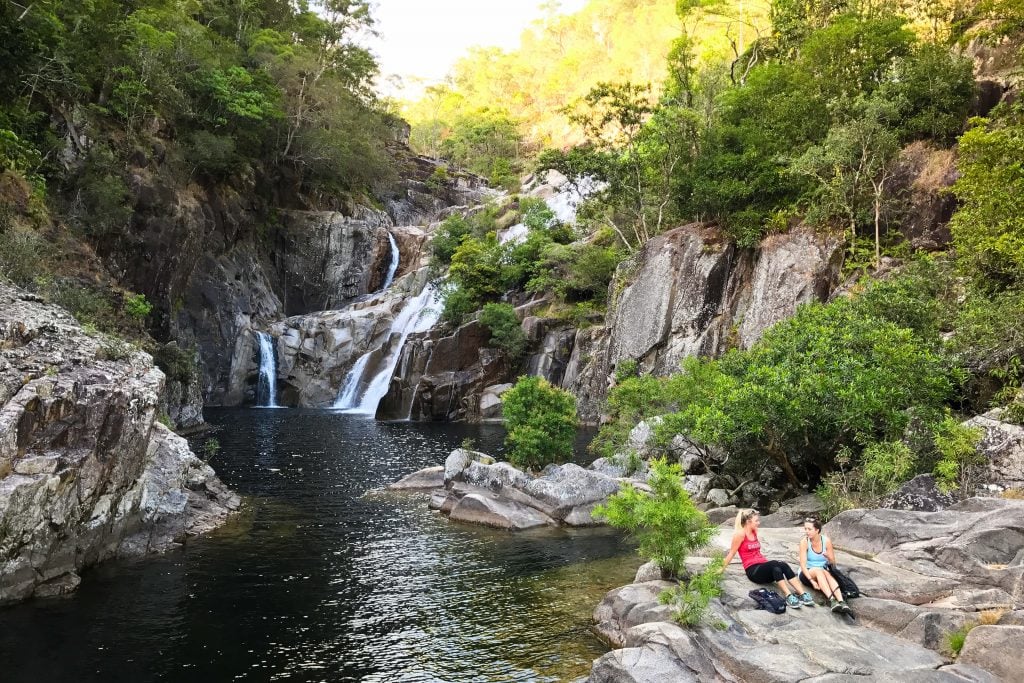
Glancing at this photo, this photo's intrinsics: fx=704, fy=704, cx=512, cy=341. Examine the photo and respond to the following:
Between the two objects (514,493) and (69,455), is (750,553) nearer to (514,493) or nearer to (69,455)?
(514,493)

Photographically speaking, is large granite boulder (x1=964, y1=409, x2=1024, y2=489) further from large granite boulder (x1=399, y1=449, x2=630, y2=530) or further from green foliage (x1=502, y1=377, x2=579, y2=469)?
green foliage (x1=502, y1=377, x2=579, y2=469)

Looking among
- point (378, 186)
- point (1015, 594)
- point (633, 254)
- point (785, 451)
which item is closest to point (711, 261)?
point (633, 254)

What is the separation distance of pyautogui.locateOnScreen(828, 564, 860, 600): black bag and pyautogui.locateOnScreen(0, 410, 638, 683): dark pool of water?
13.1ft

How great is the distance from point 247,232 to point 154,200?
15463mm

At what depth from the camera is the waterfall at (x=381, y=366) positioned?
4903cm

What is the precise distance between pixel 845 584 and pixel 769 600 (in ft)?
4.00

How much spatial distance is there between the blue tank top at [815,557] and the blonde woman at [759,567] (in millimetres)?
327

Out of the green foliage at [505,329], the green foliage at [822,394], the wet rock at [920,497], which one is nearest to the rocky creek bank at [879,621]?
the wet rock at [920,497]

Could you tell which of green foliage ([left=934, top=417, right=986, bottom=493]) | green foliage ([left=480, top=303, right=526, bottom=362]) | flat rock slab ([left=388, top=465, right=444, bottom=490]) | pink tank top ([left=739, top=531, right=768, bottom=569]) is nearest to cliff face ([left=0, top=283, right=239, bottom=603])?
flat rock slab ([left=388, top=465, right=444, bottom=490])

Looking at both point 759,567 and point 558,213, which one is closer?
point 759,567

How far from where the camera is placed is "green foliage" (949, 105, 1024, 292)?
19.4 meters

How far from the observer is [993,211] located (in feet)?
66.8

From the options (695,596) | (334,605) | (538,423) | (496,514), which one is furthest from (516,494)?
(695,596)

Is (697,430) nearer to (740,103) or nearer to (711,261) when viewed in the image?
(711,261)
